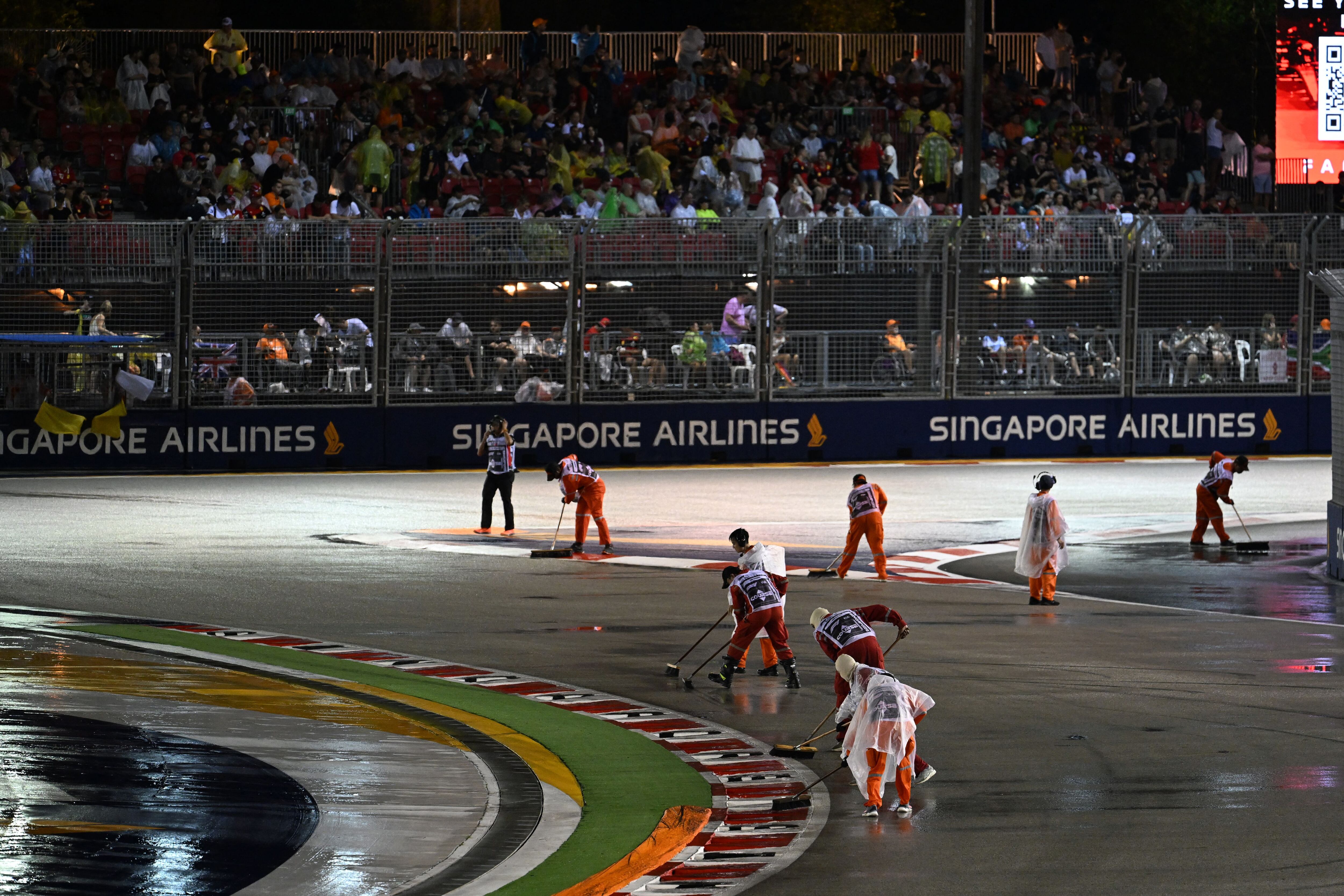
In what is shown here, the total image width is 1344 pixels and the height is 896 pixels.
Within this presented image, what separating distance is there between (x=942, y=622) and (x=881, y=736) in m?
6.47

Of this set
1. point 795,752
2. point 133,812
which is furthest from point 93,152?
point 795,752

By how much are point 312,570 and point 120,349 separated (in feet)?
29.1

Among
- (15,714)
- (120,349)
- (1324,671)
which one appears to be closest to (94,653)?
(15,714)

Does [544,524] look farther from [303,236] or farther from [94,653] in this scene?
[94,653]

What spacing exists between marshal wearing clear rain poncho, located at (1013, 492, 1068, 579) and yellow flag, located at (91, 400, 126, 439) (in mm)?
14476

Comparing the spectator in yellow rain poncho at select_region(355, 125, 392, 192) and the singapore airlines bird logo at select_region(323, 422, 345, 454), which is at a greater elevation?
the spectator in yellow rain poncho at select_region(355, 125, 392, 192)

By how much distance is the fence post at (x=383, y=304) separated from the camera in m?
27.3

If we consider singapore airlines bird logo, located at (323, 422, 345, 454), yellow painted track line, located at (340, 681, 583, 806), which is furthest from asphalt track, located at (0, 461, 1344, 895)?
yellow painted track line, located at (340, 681, 583, 806)

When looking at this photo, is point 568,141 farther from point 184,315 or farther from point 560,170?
point 184,315

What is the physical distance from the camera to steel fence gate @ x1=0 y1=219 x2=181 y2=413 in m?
25.9

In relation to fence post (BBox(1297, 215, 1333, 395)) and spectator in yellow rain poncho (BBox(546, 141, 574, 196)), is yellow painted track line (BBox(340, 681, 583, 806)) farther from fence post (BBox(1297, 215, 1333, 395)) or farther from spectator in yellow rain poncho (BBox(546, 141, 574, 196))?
fence post (BBox(1297, 215, 1333, 395))

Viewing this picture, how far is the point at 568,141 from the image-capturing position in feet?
107

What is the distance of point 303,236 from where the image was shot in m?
26.9

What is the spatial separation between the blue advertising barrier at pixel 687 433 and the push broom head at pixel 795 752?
54.5 ft
